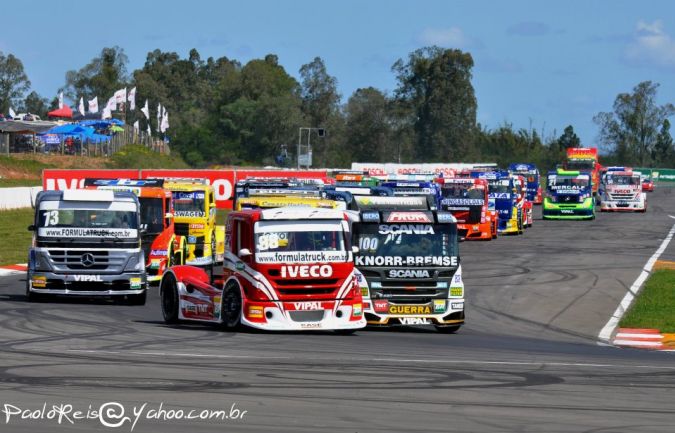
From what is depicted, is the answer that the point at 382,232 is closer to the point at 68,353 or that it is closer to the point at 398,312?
the point at 398,312

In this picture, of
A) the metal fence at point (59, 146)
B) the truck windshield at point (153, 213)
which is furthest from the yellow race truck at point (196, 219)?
the metal fence at point (59, 146)

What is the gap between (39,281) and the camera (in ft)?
78.5

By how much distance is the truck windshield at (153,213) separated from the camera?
28.8m

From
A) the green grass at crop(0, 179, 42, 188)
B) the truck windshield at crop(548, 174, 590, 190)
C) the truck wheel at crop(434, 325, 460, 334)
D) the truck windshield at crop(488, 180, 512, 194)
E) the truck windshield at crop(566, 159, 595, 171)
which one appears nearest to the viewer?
the truck wheel at crop(434, 325, 460, 334)

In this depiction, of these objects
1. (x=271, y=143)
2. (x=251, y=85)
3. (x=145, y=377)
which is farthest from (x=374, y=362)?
(x=251, y=85)

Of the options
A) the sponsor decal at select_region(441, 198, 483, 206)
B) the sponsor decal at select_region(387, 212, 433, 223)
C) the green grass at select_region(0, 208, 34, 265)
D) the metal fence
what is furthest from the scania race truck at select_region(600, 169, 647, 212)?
the sponsor decal at select_region(387, 212, 433, 223)

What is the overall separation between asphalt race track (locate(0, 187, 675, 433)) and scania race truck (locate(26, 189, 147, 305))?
40 cm

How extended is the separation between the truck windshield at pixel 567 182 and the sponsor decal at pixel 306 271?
43.0 meters

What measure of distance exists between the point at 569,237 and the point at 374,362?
113 ft

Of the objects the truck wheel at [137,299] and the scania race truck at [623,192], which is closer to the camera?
the truck wheel at [137,299]

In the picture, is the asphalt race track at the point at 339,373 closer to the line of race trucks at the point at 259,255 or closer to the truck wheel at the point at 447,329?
the truck wheel at the point at 447,329

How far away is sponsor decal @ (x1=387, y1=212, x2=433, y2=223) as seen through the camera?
21.4 meters

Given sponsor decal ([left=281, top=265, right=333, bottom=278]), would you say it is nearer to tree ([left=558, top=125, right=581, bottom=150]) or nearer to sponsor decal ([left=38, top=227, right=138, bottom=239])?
sponsor decal ([left=38, top=227, right=138, bottom=239])

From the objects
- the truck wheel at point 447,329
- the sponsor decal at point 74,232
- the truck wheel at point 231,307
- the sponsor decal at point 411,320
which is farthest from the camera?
the sponsor decal at point 74,232
